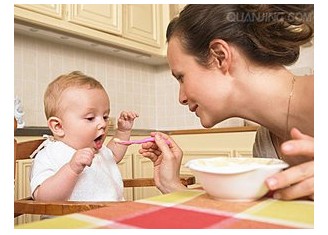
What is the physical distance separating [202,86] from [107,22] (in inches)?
42.1

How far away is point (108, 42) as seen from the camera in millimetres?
1594

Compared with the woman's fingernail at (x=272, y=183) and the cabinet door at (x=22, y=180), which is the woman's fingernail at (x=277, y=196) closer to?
the woman's fingernail at (x=272, y=183)

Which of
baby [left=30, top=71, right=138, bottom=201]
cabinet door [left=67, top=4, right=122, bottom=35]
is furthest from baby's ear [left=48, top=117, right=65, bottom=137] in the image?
cabinet door [left=67, top=4, right=122, bottom=35]

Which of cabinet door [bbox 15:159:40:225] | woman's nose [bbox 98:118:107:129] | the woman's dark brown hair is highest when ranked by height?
the woman's dark brown hair

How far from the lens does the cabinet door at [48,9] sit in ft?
4.08

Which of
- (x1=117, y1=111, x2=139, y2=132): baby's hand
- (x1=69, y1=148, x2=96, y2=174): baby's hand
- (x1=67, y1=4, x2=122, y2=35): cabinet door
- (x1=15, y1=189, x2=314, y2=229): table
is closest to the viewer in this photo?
(x1=15, y1=189, x2=314, y2=229): table

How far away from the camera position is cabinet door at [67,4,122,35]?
4.58 ft

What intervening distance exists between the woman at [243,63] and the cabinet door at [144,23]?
3.58ft

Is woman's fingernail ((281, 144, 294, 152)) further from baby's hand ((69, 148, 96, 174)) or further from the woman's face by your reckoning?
baby's hand ((69, 148, 96, 174))

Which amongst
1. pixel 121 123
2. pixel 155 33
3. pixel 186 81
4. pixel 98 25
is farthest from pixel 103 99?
pixel 155 33

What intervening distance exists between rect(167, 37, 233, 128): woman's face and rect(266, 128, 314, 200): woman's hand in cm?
22

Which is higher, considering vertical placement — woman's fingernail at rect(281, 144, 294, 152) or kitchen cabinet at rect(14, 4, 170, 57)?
kitchen cabinet at rect(14, 4, 170, 57)

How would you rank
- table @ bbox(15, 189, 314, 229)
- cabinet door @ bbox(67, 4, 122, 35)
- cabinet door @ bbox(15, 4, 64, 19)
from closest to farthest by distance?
table @ bbox(15, 189, 314, 229) < cabinet door @ bbox(15, 4, 64, 19) < cabinet door @ bbox(67, 4, 122, 35)

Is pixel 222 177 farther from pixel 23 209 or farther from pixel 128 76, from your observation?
pixel 128 76
